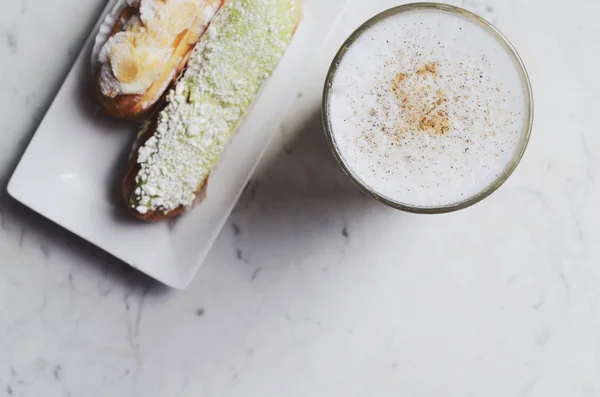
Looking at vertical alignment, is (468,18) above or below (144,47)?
above

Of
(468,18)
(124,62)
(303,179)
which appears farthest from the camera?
(303,179)

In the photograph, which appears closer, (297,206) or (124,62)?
(124,62)

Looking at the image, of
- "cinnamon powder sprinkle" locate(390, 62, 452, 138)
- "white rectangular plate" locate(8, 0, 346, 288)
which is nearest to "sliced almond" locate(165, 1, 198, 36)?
"white rectangular plate" locate(8, 0, 346, 288)

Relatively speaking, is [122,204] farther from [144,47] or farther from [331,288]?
[331,288]

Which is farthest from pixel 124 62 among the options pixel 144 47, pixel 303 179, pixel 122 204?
pixel 303 179

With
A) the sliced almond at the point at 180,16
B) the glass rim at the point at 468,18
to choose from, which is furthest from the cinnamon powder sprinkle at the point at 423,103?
the sliced almond at the point at 180,16

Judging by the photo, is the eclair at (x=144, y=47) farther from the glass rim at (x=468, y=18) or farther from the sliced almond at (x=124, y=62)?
the glass rim at (x=468, y=18)
